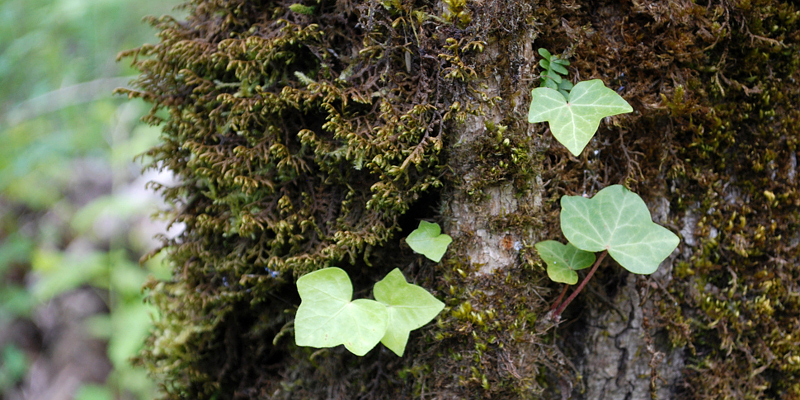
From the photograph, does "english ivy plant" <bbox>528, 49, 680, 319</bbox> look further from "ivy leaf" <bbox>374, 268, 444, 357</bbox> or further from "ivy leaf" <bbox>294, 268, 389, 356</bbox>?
"ivy leaf" <bbox>294, 268, 389, 356</bbox>


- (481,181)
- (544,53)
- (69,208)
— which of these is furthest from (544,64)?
(69,208)

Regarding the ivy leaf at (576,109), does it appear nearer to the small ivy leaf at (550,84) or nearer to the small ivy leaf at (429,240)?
the small ivy leaf at (550,84)

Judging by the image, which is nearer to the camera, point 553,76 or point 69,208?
point 553,76

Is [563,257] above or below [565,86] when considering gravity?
below

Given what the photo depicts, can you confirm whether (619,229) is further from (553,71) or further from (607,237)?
(553,71)

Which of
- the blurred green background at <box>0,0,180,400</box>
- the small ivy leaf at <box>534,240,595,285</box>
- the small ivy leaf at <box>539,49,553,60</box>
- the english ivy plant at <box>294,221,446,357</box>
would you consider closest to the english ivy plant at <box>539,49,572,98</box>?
the small ivy leaf at <box>539,49,553,60</box>

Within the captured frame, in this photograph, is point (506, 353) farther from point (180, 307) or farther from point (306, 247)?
point (180, 307)

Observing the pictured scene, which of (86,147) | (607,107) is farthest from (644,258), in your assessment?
(86,147)
